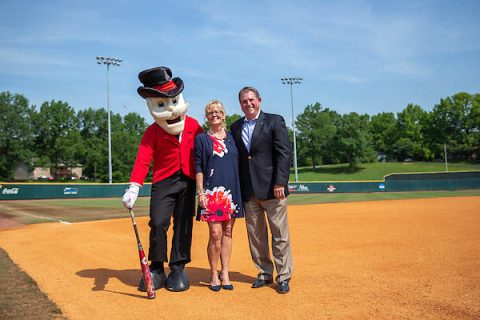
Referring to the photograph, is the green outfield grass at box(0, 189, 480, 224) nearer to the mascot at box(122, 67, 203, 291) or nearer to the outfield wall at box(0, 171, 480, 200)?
the outfield wall at box(0, 171, 480, 200)

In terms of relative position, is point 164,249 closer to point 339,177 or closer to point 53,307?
point 53,307

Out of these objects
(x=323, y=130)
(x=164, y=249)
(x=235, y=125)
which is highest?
(x=323, y=130)

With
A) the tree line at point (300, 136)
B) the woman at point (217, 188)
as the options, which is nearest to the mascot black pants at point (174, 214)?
the woman at point (217, 188)

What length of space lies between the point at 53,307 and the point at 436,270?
13.5 ft

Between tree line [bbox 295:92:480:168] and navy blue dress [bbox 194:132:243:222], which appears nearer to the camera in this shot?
navy blue dress [bbox 194:132:243:222]

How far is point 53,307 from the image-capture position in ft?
11.1

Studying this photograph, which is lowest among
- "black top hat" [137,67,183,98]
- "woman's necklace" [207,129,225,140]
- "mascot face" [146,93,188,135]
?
"woman's necklace" [207,129,225,140]

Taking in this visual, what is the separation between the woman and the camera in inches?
159

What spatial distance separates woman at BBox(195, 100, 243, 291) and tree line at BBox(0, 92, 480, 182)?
55.0 meters

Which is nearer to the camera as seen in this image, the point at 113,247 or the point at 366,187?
the point at 113,247

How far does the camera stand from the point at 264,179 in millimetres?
4121

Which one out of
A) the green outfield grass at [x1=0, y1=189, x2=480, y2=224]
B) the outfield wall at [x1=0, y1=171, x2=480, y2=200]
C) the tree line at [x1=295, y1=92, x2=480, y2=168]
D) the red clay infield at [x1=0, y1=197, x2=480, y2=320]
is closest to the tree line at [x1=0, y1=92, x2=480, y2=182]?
→ the tree line at [x1=295, y1=92, x2=480, y2=168]

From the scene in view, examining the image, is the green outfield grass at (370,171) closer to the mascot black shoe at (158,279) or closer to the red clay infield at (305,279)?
the red clay infield at (305,279)

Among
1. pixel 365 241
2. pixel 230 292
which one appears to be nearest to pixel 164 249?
pixel 230 292
